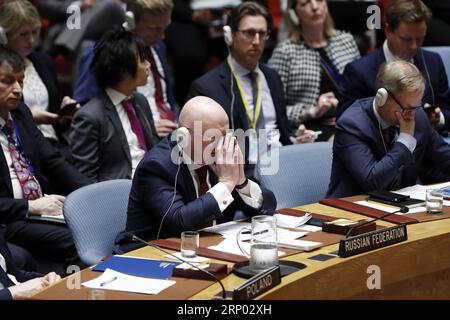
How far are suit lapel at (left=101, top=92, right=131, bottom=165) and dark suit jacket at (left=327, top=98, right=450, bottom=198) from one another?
1155 millimetres

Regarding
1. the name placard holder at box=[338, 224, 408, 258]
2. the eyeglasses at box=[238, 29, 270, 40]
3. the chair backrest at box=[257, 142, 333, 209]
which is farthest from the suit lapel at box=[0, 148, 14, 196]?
the name placard holder at box=[338, 224, 408, 258]

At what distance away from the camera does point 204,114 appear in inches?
133

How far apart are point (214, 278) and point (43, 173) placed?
2.06 meters

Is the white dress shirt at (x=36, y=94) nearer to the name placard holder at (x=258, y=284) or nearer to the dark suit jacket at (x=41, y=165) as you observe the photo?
the dark suit jacket at (x=41, y=165)

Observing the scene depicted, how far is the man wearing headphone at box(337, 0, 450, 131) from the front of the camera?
5027 millimetres

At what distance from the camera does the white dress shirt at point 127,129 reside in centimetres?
473

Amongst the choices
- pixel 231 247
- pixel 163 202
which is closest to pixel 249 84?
pixel 163 202

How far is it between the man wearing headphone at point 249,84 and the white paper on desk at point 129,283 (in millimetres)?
2258

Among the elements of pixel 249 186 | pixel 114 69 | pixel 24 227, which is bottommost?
pixel 24 227

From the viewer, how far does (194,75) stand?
715 cm

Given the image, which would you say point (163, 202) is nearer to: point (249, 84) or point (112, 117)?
point (112, 117)

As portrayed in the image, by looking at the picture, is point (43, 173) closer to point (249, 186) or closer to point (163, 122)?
point (163, 122)

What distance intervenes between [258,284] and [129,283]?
43 centimetres
